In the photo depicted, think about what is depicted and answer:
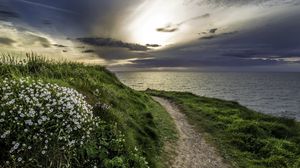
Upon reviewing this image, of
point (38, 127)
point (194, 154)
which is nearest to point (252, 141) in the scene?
point (194, 154)

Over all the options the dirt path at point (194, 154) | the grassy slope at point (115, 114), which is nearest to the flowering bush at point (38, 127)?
the grassy slope at point (115, 114)

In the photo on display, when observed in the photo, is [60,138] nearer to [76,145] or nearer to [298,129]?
[76,145]

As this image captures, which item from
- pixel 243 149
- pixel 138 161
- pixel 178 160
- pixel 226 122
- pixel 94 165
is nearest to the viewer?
pixel 94 165

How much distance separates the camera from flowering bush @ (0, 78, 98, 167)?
7336 mm

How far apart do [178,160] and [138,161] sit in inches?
175

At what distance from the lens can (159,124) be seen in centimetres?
1897

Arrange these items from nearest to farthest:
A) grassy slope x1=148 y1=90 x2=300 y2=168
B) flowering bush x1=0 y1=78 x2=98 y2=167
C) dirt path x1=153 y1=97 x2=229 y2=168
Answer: flowering bush x1=0 y1=78 x2=98 y2=167
dirt path x1=153 y1=97 x2=229 y2=168
grassy slope x1=148 y1=90 x2=300 y2=168

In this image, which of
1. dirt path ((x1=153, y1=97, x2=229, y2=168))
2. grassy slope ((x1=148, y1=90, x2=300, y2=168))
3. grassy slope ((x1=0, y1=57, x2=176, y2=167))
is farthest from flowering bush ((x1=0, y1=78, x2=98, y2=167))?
grassy slope ((x1=148, y1=90, x2=300, y2=168))

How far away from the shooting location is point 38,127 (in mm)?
7512

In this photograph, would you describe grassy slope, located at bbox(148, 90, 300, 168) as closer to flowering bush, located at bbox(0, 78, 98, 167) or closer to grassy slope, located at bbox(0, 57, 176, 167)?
grassy slope, located at bbox(0, 57, 176, 167)

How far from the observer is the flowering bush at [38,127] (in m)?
7.34

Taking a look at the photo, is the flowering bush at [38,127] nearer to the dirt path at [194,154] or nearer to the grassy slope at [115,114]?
the grassy slope at [115,114]

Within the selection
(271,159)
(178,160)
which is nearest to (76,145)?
(178,160)

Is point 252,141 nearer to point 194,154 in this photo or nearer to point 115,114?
point 194,154
